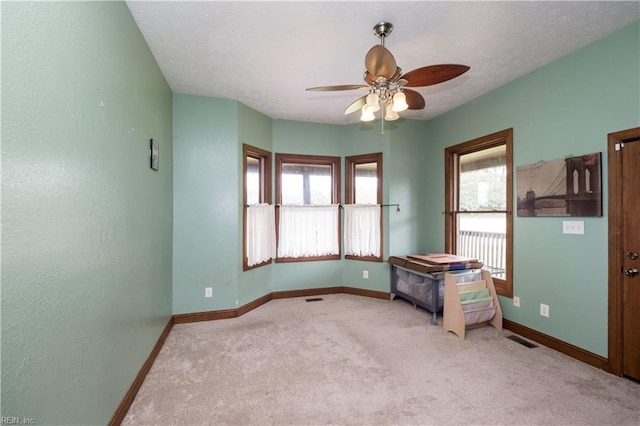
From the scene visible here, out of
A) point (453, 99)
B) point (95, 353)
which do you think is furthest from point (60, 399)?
point (453, 99)

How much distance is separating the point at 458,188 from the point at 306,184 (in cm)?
225

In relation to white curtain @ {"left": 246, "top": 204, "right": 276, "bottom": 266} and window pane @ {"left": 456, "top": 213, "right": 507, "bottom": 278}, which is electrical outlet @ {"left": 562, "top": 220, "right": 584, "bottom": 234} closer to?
window pane @ {"left": 456, "top": 213, "right": 507, "bottom": 278}

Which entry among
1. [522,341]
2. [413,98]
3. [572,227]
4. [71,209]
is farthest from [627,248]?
[71,209]

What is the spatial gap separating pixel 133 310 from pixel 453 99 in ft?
13.2

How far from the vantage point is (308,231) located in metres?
4.29

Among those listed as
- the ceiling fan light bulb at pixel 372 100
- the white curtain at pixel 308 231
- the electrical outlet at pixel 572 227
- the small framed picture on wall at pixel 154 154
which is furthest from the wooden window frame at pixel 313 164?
the electrical outlet at pixel 572 227

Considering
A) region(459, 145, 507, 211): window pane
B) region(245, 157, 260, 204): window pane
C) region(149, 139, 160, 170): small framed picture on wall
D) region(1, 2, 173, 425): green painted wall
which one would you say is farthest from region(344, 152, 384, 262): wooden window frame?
Result: region(1, 2, 173, 425): green painted wall

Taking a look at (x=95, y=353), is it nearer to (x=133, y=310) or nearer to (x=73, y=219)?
(x=133, y=310)

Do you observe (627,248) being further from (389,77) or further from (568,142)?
(389,77)

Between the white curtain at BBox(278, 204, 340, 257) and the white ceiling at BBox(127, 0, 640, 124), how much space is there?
1827mm

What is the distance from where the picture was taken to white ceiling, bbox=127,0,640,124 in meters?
1.91

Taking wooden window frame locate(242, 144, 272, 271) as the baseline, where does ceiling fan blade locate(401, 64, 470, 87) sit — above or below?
above

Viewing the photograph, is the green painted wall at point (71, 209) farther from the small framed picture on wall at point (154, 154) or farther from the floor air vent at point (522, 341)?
the floor air vent at point (522, 341)

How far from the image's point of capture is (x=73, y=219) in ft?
4.06
